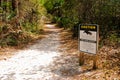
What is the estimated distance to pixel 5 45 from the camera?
1202cm

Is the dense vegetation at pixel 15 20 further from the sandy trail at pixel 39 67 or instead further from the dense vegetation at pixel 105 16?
the dense vegetation at pixel 105 16

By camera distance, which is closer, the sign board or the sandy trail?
the sandy trail

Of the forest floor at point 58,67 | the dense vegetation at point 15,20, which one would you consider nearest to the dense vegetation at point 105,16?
the forest floor at point 58,67

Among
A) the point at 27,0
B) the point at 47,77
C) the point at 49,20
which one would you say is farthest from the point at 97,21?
the point at 49,20

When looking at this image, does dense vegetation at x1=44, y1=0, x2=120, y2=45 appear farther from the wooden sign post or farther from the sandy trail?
the wooden sign post

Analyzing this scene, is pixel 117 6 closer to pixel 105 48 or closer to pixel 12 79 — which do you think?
pixel 105 48

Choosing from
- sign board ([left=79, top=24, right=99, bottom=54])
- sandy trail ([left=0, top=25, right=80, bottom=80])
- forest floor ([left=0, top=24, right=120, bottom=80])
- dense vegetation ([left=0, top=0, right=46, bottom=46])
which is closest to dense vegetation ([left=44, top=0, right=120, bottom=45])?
forest floor ([left=0, top=24, right=120, bottom=80])

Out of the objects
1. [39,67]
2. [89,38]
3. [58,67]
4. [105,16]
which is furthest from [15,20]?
[89,38]

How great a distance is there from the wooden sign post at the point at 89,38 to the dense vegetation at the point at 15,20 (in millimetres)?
5944

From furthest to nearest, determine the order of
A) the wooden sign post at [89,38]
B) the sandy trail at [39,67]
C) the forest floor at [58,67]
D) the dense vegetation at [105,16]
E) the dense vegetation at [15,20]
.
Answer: the dense vegetation at [15,20]
the dense vegetation at [105,16]
the wooden sign post at [89,38]
the sandy trail at [39,67]
the forest floor at [58,67]

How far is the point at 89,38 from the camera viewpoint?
7.41m

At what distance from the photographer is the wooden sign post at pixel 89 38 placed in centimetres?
715

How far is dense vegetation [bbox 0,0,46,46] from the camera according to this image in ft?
43.5

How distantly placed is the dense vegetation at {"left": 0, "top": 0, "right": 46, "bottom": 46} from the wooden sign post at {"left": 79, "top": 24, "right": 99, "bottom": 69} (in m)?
5.94
